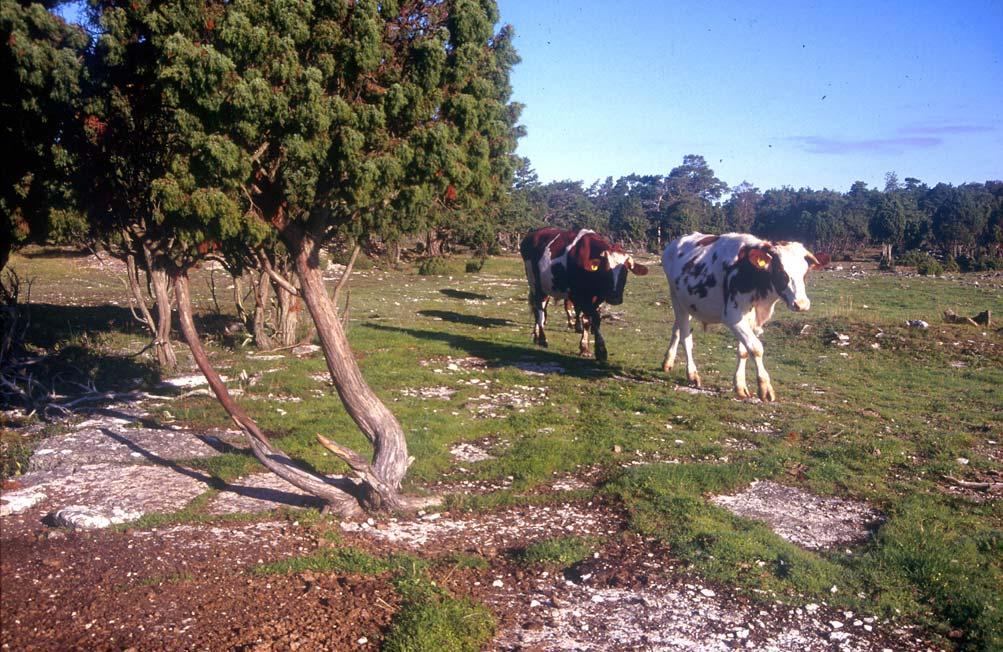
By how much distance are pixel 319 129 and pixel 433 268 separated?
124 ft

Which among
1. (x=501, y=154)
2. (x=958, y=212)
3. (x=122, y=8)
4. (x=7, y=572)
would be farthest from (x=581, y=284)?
(x=958, y=212)

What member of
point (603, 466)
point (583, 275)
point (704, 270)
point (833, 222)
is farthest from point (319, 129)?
point (833, 222)

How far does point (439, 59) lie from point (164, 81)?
2514 mm

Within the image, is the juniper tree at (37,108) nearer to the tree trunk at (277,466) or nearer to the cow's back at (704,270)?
the tree trunk at (277,466)

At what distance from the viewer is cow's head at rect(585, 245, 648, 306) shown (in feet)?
61.4

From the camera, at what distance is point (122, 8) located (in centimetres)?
734

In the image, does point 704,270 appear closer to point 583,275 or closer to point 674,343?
point 674,343

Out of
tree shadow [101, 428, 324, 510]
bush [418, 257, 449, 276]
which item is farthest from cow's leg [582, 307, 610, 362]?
bush [418, 257, 449, 276]

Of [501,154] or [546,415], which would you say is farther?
[546,415]

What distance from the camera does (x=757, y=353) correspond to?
14.1m

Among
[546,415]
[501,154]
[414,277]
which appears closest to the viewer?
[501,154]

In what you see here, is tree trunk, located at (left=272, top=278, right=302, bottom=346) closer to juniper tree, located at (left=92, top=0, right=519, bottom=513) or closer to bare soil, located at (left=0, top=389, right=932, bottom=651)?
juniper tree, located at (left=92, top=0, right=519, bottom=513)

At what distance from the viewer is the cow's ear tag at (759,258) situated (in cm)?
1381

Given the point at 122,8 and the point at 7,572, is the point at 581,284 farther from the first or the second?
the point at 7,572
